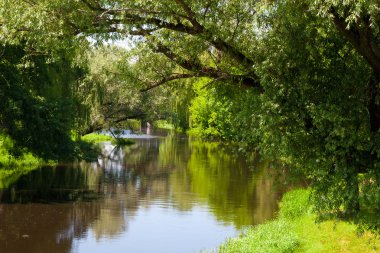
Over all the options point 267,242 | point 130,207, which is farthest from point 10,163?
point 267,242

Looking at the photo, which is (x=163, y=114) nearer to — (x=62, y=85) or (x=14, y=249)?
(x=62, y=85)

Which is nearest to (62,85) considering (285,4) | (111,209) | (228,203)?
(111,209)

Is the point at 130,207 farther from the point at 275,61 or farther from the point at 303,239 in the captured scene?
the point at 275,61

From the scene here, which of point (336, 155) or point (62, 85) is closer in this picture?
point (336, 155)

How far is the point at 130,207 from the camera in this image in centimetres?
2138

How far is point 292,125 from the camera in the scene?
819 cm

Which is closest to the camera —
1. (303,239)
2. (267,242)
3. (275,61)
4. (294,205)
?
(275,61)

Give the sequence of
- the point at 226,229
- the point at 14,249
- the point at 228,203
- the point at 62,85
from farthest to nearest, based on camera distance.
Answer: the point at 62,85 < the point at 228,203 < the point at 226,229 < the point at 14,249

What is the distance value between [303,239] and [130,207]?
9231 millimetres

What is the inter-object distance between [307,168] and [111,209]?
13.8 meters

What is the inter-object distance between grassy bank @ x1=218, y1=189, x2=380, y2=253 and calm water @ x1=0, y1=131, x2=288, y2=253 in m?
1.75

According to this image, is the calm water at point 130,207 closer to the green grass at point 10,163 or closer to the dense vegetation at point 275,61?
the green grass at point 10,163

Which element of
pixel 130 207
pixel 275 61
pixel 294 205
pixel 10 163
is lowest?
pixel 130 207

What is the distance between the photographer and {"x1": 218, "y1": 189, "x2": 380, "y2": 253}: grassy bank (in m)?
13.2
